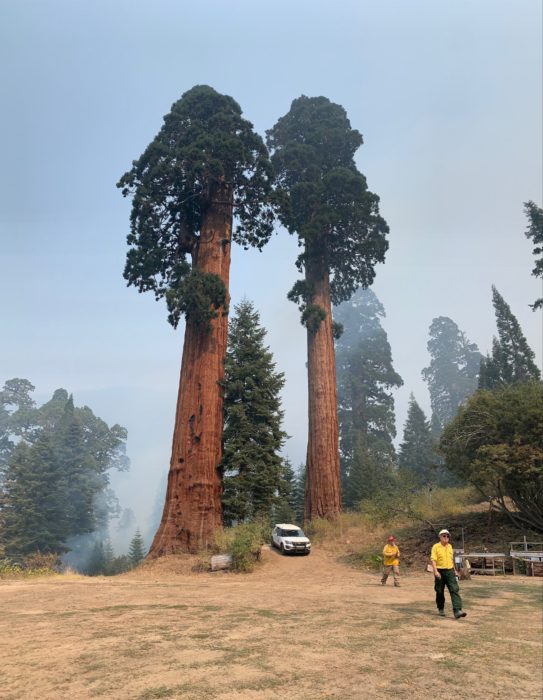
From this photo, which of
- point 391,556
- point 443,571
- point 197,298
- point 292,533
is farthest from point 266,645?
point 292,533

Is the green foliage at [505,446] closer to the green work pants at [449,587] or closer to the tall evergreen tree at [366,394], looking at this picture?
the green work pants at [449,587]

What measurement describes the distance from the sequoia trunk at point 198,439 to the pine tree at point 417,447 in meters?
32.6

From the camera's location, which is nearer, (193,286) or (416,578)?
(416,578)

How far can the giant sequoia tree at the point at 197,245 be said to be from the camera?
59.9 ft

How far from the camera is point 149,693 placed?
4.01 meters

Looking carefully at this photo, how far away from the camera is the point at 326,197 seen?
2788cm

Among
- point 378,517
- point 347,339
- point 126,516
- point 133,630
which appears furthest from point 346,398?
point 126,516

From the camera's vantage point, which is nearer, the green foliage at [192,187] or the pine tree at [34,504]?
the green foliage at [192,187]

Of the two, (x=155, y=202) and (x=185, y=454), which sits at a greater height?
(x=155, y=202)

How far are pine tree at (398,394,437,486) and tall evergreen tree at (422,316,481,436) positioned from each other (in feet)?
91.2

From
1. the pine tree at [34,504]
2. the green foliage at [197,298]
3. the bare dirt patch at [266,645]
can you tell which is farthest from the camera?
the pine tree at [34,504]

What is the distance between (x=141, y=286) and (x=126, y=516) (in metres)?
130

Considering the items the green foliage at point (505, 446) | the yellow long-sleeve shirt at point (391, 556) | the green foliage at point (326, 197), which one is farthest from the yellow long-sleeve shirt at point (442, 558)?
the green foliage at point (326, 197)

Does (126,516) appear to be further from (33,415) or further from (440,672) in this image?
(440,672)
